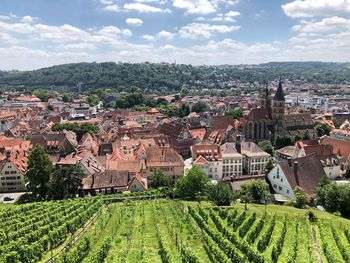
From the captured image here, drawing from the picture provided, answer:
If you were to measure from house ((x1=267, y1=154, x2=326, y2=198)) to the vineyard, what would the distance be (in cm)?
1053

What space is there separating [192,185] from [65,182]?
2142 centimetres

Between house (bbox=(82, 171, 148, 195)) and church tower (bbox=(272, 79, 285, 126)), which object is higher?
church tower (bbox=(272, 79, 285, 126))

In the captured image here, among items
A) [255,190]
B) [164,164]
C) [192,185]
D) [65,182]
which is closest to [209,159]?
[164,164]

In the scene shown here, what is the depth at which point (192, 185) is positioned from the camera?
59.2 meters

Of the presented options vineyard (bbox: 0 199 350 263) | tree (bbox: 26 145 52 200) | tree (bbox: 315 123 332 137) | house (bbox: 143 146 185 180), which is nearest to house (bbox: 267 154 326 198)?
vineyard (bbox: 0 199 350 263)

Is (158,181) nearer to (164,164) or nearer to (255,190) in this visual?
(164,164)

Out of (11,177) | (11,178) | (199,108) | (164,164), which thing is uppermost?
(199,108)

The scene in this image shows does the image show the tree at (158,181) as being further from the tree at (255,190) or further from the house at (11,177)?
the house at (11,177)

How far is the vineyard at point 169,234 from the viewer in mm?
34406

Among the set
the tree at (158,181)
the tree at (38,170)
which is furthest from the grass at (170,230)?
the tree at (38,170)

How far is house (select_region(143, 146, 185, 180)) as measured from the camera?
71812 millimetres

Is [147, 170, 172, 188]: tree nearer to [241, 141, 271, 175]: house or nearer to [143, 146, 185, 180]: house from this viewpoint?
[143, 146, 185, 180]: house

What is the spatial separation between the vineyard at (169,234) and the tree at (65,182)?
21.4 ft

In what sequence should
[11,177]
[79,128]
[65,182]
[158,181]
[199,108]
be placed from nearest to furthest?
[65,182]
[158,181]
[11,177]
[79,128]
[199,108]
